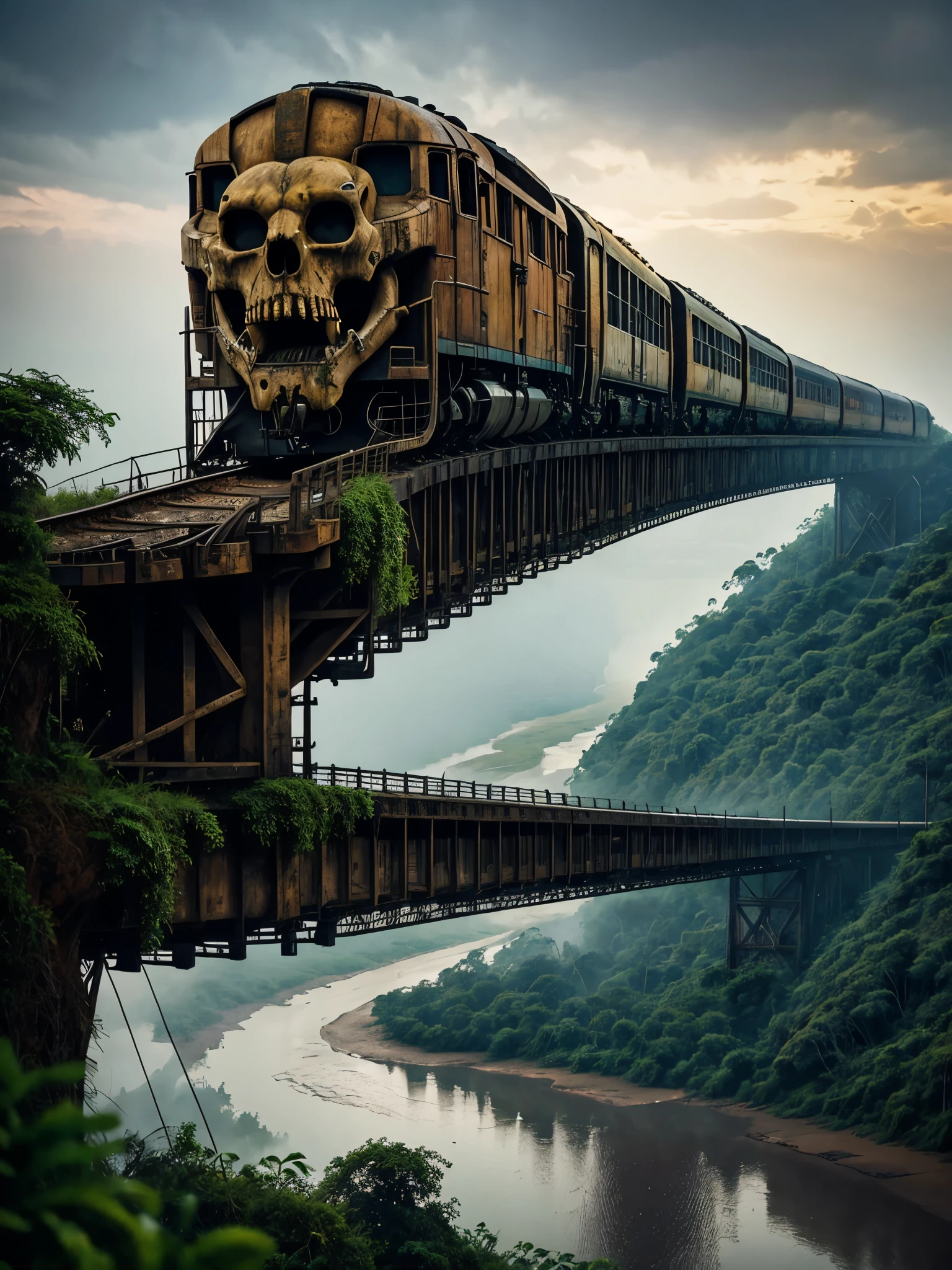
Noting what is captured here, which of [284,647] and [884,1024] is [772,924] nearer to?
[884,1024]

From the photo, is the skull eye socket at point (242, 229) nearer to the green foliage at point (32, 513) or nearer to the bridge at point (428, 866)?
the green foliage at point (32, 513)

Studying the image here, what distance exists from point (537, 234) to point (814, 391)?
43478 mm

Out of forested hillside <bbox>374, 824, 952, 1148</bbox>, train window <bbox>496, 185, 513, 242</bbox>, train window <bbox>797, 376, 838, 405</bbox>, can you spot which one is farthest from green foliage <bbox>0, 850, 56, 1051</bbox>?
train window <bbox>797, 376, 838, 405</bbox>

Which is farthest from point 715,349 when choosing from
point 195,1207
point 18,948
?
point 195,1207

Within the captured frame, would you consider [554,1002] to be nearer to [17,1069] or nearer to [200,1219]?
[200,1219]

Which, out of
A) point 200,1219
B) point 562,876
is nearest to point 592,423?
point 562,876

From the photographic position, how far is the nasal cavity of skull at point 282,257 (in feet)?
67.6

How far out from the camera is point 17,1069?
4594 millimetres

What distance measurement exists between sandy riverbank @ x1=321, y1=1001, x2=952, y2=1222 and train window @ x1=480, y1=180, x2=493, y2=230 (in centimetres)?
3018

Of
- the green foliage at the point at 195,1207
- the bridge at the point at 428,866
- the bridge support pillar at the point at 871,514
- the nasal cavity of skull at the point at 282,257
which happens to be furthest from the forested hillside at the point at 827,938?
the nasal cavity of skull at the point at 282,257

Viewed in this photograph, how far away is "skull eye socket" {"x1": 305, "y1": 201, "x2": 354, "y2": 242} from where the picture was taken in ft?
68.5

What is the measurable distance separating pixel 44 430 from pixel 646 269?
94.2ft

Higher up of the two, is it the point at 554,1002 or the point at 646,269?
the point at 646,269

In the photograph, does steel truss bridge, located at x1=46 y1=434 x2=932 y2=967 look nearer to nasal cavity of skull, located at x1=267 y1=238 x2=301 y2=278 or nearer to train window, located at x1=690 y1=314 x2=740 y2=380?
nasal cavity of skull, located at x1=267 y1=238 x2=301 y2=278
